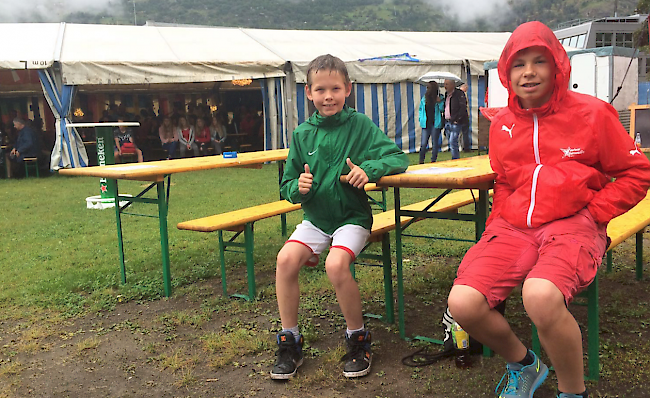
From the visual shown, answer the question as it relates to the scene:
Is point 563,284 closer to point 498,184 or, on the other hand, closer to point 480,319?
point 480,319

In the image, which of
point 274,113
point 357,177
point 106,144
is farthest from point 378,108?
point 357,177

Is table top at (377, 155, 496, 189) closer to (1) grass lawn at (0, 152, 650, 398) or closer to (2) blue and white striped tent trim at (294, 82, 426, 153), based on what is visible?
(1) grass lawn at (0, 152, 650, 398)

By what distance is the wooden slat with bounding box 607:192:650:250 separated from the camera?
2613 millimetres

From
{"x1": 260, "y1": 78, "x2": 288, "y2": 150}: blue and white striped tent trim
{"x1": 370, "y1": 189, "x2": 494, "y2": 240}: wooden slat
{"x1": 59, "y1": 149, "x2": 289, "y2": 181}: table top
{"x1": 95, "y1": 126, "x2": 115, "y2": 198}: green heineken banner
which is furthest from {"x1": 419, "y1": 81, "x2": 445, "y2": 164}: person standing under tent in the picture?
{"x1": 59, "y1": 149, "x2": 289, "y2": 181}: table top

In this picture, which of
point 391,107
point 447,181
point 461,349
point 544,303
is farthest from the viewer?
point 391,107

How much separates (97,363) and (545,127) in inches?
89.7

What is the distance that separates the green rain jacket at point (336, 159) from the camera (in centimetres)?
277

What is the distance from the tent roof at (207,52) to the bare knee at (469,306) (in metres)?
10.4

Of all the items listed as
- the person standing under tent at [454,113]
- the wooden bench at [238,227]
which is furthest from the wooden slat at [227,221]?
the person standing under tent at [454,113]

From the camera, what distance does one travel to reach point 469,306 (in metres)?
2.04

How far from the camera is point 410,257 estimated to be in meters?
4.61

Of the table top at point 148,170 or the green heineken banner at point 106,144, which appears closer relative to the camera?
the table top at point 148,170

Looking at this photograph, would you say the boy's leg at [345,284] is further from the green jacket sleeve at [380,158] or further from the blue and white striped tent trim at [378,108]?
the blue and white striped tent trim at [378,108]

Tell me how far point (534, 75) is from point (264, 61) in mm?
10553
